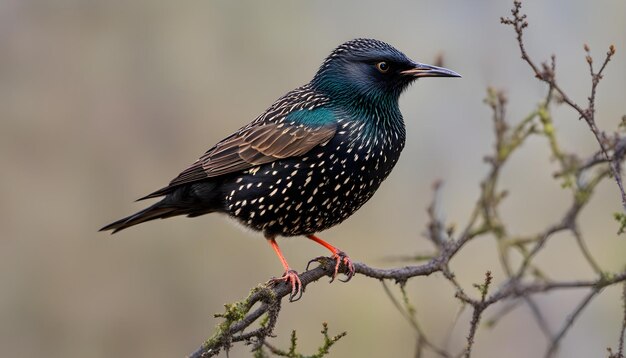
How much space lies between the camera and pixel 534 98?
843cm

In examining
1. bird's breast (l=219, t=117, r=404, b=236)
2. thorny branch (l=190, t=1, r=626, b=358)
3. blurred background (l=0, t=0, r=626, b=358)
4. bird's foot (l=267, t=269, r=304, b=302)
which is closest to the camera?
thorny branch (l=190, t=1, r=626, b=358)

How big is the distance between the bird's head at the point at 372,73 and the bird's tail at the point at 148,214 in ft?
3.97

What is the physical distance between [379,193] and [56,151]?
9.78 feet

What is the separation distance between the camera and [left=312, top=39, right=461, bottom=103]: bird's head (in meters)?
5.57

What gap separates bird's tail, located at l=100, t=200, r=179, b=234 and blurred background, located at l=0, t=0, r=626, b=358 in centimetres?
203

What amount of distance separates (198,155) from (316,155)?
354 centimetres

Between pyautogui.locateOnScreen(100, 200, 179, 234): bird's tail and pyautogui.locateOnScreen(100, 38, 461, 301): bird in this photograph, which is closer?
pyautogui.locateOnScreen(100, 38, 461, 301): bird

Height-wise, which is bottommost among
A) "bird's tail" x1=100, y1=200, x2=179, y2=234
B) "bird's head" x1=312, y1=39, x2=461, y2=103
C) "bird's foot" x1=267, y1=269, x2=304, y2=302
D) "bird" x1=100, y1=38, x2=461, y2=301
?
"bird's foot" x1=267, y1=269, x2=304, y2=302

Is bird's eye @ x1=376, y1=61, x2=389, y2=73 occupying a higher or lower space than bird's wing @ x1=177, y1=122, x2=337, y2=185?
higher

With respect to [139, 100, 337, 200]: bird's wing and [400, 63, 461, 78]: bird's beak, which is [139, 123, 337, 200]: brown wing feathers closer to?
[139, 100, 337, 200]: bird's wing

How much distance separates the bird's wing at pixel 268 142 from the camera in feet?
17.8

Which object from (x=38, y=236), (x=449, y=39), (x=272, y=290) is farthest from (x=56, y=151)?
(x=272, y=290)

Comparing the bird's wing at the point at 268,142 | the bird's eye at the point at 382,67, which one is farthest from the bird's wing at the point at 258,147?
the bird's eye at the point at 382,67

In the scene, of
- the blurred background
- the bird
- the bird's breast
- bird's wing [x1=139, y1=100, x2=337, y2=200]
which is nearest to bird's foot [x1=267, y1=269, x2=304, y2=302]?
the bird
